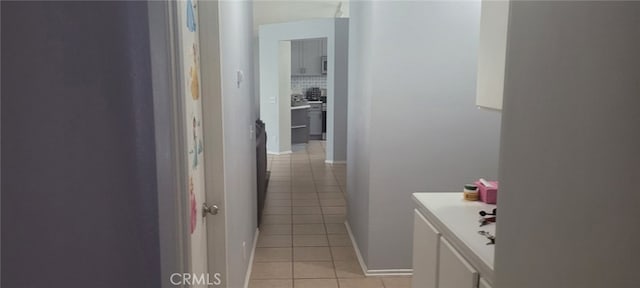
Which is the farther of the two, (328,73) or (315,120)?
(315,120)

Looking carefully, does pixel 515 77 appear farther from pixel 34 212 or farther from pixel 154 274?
pixel 34 212

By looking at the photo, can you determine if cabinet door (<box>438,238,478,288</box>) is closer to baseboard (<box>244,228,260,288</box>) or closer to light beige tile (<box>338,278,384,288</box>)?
light beige tile (<box>338,278,384,288</box>)

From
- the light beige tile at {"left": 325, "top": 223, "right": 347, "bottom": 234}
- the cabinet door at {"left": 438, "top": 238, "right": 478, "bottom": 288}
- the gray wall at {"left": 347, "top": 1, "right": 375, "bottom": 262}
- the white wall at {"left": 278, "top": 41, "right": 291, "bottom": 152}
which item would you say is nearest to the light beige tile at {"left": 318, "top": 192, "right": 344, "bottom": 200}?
the light beige tile at {"left": 325, "top": 223, "right": 347, "bottom": 234}

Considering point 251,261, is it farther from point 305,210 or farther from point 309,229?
point 305,210

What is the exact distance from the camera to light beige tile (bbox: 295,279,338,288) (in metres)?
3.17

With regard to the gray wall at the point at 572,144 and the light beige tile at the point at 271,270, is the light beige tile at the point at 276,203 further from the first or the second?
the gray wall at the point at 572,144

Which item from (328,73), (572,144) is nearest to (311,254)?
(572,144)

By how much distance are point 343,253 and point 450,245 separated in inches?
79.9

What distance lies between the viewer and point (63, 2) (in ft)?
2.15

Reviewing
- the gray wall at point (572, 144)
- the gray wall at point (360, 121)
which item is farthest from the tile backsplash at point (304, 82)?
the gray wall at point (572, 144)

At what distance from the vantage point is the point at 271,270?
3.42 metres

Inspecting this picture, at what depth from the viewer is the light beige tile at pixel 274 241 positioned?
155 inches

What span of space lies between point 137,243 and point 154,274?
6 centimetres

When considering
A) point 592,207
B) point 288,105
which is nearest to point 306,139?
point 288,105
